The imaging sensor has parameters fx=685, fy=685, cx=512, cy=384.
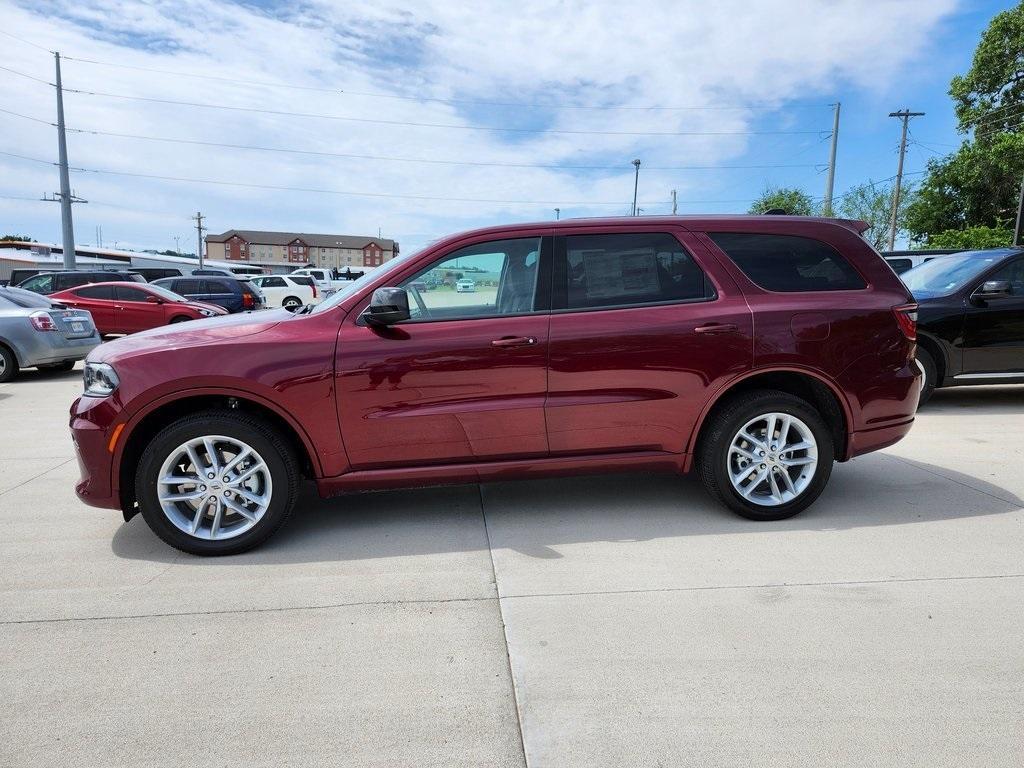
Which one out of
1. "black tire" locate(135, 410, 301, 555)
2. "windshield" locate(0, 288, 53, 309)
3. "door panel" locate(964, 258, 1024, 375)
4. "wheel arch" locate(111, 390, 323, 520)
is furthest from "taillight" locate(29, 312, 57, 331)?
"door panel" locate(964, 258, 1024, 375)

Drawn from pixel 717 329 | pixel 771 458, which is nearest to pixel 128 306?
pixel 717 329

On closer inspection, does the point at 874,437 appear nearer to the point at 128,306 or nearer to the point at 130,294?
the point at 128,306

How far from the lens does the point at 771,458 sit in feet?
13.0

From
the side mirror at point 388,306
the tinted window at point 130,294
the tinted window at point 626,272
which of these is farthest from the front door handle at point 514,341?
the tinted window at point 130,294

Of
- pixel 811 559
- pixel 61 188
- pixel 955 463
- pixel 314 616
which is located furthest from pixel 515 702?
pixel 61 188

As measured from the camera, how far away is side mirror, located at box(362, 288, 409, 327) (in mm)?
3494

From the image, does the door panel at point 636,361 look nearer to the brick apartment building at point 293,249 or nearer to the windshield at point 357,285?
the windshield at point 357,285

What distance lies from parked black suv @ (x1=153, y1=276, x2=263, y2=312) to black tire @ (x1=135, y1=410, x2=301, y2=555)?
17679mm

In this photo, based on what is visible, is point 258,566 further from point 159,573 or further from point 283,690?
point 283,690

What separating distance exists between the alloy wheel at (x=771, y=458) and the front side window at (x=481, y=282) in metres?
1.48

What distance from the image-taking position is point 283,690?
2.45 metres

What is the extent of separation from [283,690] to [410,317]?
6.34ft

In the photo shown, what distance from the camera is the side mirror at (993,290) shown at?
6860 millimetres

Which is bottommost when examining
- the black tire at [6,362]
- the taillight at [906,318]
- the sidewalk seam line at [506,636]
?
the sidewalk seam line at [506,636]
